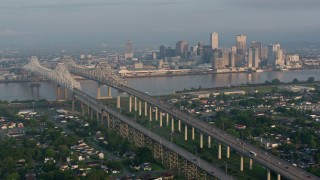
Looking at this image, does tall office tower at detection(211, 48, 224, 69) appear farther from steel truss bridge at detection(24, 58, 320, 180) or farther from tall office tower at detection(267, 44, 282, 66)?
steel truss bridge at detection(24, 58, 320, 180)

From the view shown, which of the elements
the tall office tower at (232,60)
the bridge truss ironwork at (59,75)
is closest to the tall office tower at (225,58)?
the tall office tower at (232,60)

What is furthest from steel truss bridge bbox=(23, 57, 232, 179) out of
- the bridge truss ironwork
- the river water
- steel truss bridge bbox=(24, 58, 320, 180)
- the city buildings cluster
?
the city buildings cluster

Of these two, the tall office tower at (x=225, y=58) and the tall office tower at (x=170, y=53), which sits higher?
the tall office tower at (x=170, y=53)

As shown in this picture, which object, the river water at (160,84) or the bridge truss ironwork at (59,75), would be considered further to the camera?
the river water at (160,84)

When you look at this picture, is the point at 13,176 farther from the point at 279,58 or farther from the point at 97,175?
the point at 279,58

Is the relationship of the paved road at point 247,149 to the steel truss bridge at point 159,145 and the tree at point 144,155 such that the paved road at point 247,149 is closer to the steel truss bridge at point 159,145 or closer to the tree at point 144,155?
the steel truss bridge at point 159,145

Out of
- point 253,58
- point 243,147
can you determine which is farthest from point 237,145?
point 253,58

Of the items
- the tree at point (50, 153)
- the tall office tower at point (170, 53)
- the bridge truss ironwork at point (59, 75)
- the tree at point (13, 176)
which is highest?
the tall office tower at point (170, 53)

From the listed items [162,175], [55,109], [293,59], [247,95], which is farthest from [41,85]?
[293,59]
